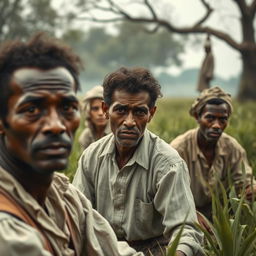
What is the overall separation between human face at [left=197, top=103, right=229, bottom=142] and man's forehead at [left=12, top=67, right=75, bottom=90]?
3.39 m

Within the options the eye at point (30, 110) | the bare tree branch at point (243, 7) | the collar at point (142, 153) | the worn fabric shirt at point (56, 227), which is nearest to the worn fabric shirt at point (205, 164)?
the collar at point (142, 153)

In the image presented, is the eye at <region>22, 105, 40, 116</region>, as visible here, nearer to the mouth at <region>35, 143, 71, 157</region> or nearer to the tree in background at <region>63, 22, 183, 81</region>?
the mouth at <region>35, 143, 71, 157</region>

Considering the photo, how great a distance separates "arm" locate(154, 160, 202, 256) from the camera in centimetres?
317

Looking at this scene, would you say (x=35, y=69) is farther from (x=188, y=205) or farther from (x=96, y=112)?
(x=96, y=112)

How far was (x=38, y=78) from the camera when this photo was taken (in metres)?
2.09

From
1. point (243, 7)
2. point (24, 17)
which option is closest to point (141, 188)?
point (243, 7)

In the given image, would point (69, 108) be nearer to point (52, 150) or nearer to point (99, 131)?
point (52, 150)

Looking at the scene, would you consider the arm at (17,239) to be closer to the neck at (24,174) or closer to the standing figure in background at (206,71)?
the neck at (24,174)

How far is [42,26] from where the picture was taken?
1545 inches

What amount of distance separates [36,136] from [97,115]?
470cm

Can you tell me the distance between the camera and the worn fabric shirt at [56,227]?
1863 millimetres

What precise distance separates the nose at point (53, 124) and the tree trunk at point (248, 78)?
874 inches

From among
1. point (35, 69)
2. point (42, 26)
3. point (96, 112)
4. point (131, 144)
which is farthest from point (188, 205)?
point (42, 26)

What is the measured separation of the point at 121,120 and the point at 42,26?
36495 millimetres
